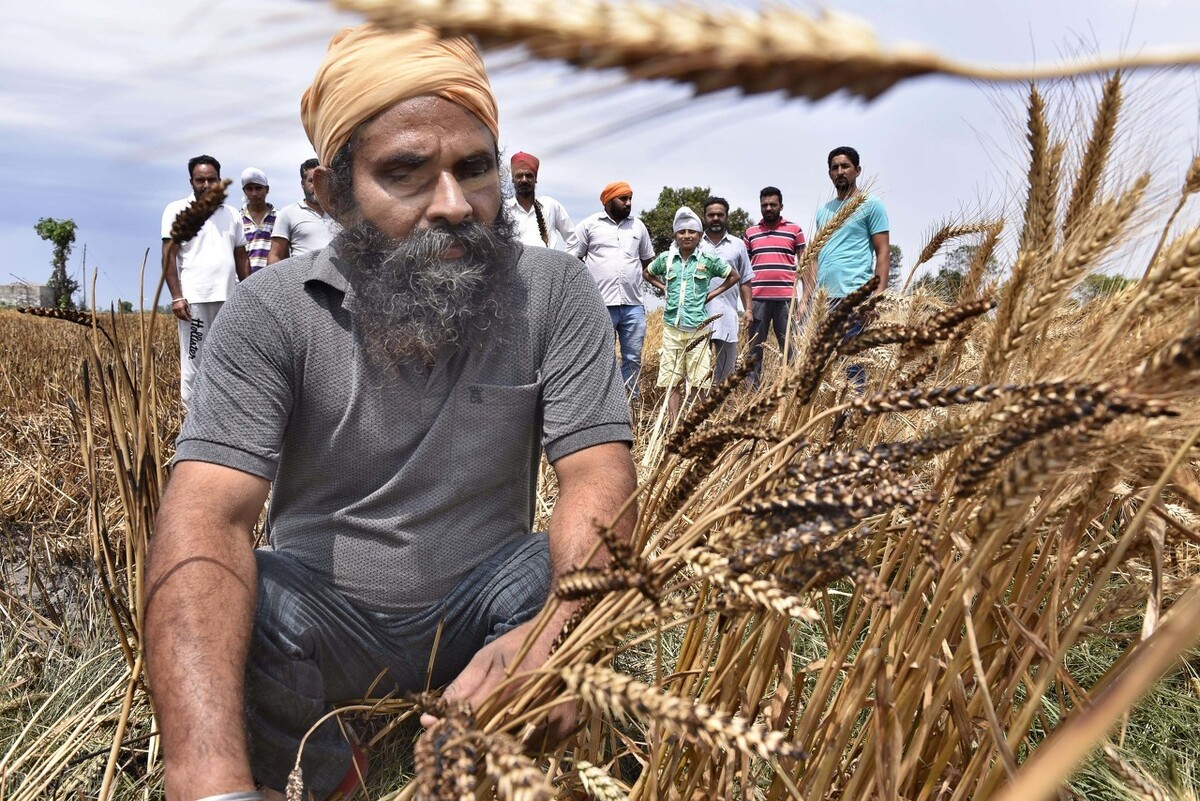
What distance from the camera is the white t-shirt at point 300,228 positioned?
4977 millimetres

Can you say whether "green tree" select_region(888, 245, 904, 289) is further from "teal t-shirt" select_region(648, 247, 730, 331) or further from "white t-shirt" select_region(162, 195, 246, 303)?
"white t-shirt" select_region(162, 195, 246, 303)

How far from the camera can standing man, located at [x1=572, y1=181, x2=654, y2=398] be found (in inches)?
242

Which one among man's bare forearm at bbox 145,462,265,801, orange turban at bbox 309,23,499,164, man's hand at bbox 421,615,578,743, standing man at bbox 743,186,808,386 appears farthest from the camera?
standing man at bbox 743,186,808,386

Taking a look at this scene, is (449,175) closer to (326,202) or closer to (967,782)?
(326,202)

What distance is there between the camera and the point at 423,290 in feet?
5.72

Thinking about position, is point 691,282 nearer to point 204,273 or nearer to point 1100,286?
point 204,273

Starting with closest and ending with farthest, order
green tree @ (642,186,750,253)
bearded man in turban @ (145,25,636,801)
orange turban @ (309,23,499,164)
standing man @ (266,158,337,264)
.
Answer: bearded man in turban @ (145,25,636,801) < orange turban @ (309,23,499,164) < standing man @ (266,158,337,264) < green tree @ (642,186,750,253)

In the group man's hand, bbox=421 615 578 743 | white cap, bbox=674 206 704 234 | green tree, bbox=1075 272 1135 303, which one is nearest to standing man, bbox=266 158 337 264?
white cap, bbox=674 206 704 234

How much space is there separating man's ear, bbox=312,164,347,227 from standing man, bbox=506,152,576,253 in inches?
109

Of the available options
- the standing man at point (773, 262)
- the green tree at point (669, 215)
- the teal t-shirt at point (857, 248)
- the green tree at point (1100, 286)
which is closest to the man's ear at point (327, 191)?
the green tree at point (1100, 286)

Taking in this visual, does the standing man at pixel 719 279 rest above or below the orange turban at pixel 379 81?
below

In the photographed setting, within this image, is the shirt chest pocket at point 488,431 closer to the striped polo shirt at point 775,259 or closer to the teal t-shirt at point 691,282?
the teal t-shirt at point 691,282

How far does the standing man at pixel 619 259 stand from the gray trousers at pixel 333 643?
4.36 m

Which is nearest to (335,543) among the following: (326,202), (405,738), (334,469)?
(334,469)
